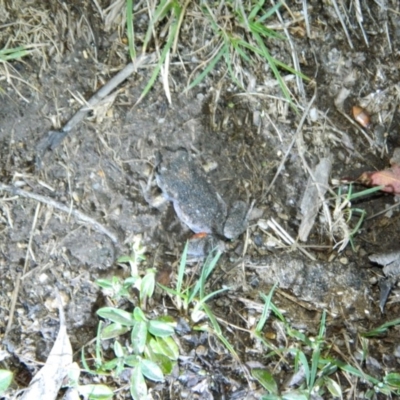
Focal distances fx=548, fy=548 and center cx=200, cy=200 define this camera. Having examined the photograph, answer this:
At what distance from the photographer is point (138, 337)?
176 centimetres

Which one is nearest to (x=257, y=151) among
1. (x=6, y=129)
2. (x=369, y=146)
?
(x=369, y=146)

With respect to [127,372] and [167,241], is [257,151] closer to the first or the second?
[167,241]

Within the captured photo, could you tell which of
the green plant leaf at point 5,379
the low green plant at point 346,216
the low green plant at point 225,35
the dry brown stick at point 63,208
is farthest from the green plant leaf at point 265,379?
the low green plant at point 225,35

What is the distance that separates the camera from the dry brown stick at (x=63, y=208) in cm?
187

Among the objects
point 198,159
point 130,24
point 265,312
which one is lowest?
point 265,312

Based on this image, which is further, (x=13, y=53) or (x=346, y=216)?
(x=346, y=216)

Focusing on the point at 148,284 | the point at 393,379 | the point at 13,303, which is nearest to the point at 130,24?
the point at 148,284

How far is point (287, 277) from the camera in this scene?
196 centimetres

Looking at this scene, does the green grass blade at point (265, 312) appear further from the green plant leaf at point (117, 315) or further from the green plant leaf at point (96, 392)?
the green plant leaf at point (96, 392)

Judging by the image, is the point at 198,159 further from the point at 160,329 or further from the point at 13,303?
the point at 13,303

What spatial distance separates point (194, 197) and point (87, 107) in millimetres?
494

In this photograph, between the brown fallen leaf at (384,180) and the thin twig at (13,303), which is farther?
the brown fallen leaf at (384,180)

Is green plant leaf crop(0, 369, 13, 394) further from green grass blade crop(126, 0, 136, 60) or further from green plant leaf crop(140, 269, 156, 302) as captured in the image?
green grass blade crop(126, 0, 136, 60)

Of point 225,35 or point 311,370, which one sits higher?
point 225,35
